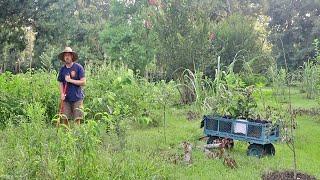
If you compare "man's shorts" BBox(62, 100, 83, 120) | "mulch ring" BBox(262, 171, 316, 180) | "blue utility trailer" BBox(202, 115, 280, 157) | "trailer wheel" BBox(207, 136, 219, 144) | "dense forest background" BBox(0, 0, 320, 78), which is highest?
"dense forest background" BBox(0, 0, 320, 78)

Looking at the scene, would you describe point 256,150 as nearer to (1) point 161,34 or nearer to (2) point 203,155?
(2) point 203,155

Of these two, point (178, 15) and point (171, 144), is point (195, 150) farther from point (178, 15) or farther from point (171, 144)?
point (178, 15)

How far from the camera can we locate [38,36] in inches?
998

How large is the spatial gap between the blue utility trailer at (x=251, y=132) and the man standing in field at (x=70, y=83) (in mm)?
2314

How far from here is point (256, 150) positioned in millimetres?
7164

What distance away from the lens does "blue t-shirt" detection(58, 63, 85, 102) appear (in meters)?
7.79

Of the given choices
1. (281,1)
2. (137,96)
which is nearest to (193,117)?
(137,96)

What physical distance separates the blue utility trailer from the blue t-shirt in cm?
233

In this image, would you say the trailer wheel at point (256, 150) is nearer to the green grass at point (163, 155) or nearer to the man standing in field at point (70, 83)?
the green grass at point (163, 155)

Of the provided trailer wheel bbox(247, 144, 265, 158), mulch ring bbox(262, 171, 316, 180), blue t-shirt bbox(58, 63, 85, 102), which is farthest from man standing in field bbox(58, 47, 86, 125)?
mulch ring bbox(262, 171, 316, 180)

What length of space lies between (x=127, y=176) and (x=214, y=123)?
10.1 ft

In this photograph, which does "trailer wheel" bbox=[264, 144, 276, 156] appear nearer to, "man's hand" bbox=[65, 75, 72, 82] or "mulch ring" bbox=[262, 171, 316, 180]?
"mulch ring" bbox=[262, 171, 316, 180]

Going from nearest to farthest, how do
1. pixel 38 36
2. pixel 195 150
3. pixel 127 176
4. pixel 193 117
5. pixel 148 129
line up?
1. pixel 127 176
2. pixel 195 150
3. pixel 148 129
4. pixel 193 117
5. pixel 38 36

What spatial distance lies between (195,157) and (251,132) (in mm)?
1013
